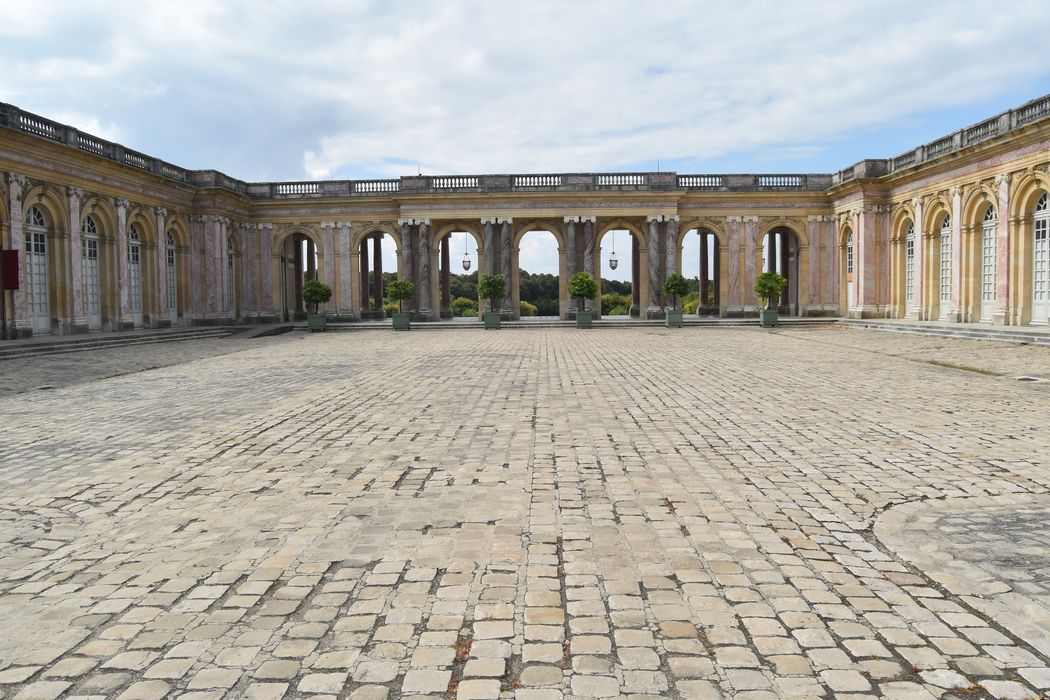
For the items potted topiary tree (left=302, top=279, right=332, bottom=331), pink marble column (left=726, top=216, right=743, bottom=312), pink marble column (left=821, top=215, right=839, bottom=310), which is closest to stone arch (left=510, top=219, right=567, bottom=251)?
pink marble column (left=726, top=216, right=743, bottom=312)

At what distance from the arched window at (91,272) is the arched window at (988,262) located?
27633mm

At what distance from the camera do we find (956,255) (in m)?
24.1

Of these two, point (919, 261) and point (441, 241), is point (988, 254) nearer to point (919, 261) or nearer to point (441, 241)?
point (919, 261)

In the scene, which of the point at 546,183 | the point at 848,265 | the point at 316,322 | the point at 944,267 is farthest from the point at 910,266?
the point at 316,322

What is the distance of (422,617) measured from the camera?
9.93ft

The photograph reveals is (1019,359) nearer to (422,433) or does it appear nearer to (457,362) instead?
(457,362)

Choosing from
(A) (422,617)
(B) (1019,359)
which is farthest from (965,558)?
(B) (1019,359)

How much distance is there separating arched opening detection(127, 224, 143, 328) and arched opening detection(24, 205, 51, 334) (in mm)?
3755

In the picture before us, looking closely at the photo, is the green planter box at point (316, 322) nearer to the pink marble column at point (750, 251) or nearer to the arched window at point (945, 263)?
the pink marble column at point (750, 251)

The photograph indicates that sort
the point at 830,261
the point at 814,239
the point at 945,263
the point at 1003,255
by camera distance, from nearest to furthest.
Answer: the point at 1003,255 → the point at 945,263 → the point at 830,261 → the point at 814,239

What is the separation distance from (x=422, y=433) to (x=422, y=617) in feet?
13.2

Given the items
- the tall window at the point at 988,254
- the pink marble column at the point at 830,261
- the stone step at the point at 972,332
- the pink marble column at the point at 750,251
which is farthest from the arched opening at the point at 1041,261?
the pink marble column at the point at 750,251

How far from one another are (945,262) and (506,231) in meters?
17.1

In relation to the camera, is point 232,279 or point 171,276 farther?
point 232,279
